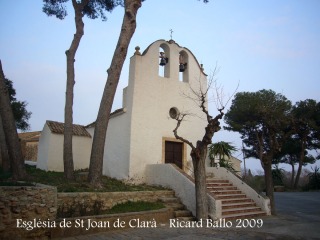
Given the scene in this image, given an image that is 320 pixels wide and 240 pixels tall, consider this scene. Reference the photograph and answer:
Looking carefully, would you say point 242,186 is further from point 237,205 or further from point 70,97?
point 70,97

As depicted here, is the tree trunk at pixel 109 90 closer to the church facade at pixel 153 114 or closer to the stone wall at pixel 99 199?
the stone wall at pixel 99 199

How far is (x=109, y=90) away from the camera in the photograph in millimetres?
10531

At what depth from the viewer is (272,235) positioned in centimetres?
702

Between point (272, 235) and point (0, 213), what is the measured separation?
679 centimetres

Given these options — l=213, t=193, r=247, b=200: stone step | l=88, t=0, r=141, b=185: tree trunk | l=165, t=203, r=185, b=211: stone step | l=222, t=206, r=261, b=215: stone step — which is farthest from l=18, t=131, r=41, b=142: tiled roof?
l=222, t=206, r=261, b=215: stone step

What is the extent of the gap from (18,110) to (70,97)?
11870mm

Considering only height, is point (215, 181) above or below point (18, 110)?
below

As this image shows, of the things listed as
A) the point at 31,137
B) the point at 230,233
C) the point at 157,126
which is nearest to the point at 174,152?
the point at 157,126

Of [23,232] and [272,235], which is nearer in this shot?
[23,232]

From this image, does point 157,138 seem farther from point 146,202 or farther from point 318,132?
point 318,132

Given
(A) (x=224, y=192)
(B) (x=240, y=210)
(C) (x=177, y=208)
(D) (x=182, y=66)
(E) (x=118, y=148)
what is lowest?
(B) (x=240, y=210)

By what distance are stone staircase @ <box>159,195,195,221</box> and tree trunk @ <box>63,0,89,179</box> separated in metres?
4.18

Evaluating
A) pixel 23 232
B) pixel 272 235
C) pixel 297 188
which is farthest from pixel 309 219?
pixel 297 188

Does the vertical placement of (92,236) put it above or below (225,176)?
below
